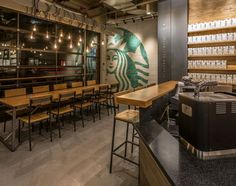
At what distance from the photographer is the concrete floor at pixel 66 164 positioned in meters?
2.49

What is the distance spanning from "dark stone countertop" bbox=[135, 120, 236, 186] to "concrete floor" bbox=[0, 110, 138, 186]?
140 centimetres

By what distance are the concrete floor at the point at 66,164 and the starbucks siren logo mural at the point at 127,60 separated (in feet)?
14.4

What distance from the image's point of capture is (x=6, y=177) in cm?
255

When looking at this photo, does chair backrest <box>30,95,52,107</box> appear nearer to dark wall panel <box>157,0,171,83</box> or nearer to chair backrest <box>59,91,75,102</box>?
chair backrest <box>59,91,75,102</box>

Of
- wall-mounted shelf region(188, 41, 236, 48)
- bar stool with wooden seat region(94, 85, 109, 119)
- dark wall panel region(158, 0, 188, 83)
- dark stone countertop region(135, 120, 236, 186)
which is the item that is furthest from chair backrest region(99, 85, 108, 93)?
dark stone countertop region(135, 120, 236, 186)

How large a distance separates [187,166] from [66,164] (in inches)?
91.3

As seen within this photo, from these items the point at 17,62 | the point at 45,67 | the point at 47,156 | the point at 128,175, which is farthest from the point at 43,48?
the point at 128,175

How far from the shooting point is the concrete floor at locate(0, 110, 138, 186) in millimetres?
2488

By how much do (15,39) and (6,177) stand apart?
390 centimetres

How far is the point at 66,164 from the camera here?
9.52 feet

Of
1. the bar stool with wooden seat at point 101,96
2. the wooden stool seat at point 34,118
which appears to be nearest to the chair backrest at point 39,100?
the wooden stool seat at point 34,118

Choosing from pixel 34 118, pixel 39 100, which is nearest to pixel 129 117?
pixel 39 100

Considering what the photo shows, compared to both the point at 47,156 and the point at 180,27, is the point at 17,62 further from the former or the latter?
the point at 180,27

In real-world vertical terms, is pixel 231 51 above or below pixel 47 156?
above
